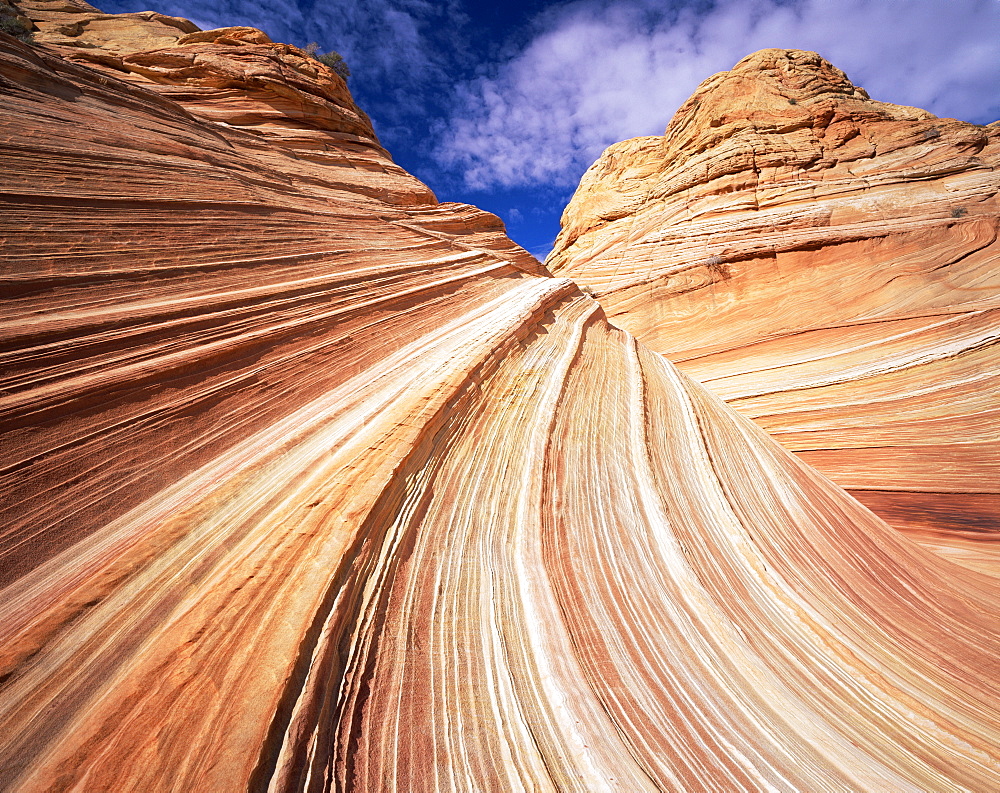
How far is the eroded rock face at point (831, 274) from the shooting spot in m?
5.36

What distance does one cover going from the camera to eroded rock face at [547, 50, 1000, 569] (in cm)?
536

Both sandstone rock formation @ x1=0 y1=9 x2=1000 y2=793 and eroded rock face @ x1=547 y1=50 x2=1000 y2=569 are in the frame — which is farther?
eroded rock face @ x1=547 y1=50 x2=1000 y2=569

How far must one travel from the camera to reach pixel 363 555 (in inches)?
66.7

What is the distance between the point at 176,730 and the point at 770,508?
391 cm

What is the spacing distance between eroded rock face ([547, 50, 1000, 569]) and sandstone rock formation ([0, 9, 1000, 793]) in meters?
2.42

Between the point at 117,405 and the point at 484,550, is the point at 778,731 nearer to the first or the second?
the point at 484,550

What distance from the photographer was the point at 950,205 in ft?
28.9

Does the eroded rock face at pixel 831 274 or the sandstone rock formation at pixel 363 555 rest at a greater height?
the eroded rock face at pixel 831 274

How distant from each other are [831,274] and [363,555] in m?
11.5

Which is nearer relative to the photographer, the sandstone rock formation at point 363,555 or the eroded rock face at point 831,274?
the sandstone rock formation at point 363,555

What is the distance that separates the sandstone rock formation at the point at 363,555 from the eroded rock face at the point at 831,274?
95.1 inches

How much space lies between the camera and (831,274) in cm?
893

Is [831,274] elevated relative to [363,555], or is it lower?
elevated

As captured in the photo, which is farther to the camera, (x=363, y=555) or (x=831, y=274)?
(x=831, y=274)
